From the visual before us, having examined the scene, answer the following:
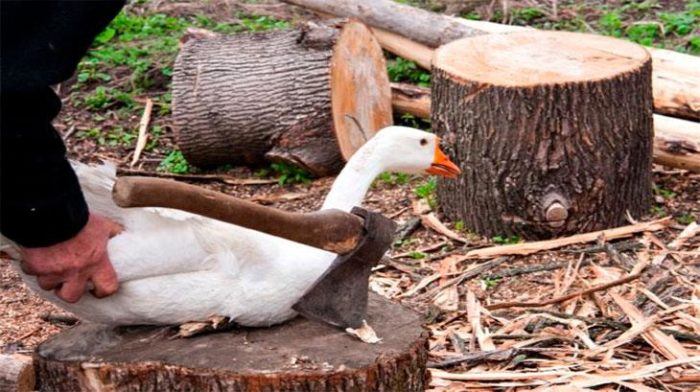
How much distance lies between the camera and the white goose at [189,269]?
3488 mm

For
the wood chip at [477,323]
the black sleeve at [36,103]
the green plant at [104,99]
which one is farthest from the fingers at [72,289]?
the green plant at [104,99]

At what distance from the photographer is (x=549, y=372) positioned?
4.45m

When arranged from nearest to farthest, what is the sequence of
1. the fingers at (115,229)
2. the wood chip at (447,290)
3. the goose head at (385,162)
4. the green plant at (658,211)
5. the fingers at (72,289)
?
the fingers at (72,289) < the fingers at (115,229) < the goose head at (385,162) < the wood chip at (447,290) < the green plant at (658,211)

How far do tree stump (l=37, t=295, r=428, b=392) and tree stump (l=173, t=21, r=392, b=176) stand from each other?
10.2 ft

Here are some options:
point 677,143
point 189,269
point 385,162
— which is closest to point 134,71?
point 677,143

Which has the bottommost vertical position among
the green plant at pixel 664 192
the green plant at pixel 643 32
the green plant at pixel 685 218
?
the green plant at pixel 664 192

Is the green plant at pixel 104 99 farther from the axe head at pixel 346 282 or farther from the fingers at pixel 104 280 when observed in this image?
the fingers at pixel 104 280

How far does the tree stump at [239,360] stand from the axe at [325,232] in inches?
3.3

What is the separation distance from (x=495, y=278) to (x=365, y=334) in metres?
1.93

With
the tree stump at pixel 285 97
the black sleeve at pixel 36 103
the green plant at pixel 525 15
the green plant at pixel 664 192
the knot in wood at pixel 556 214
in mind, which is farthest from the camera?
the green plant at pixel 525 15

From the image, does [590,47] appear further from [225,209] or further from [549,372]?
[225,209]

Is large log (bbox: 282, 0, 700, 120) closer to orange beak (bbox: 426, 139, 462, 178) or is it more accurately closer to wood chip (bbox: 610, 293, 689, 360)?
wood chip (bbox: 610, 293, 689, 360)

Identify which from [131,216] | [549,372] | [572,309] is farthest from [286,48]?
[131,216]

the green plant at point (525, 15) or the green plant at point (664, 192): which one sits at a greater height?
the green plant at point (664, 192)
